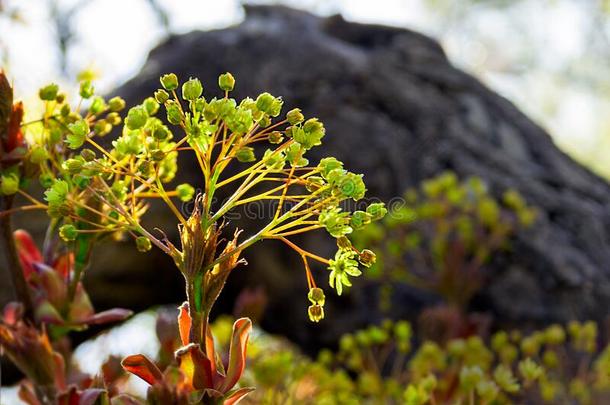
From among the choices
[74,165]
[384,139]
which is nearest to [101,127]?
[74,165]

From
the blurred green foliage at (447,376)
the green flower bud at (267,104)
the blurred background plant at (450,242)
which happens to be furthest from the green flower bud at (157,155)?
the blurred background plant at (450,242)

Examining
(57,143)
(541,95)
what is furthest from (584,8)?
(57,143)

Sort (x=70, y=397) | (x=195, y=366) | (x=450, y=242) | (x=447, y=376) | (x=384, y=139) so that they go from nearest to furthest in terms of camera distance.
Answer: (x=195, y=366), (x=70, y=397), (x=447, y=376), (x=450, y=242), (x=384, y=139)

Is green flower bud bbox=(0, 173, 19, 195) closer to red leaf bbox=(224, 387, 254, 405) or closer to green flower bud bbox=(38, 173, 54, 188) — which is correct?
green flower bud bbox=(38, 173, 54, 188)

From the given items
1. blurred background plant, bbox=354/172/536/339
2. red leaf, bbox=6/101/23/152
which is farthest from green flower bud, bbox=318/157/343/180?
blurred background plant, bbox=354/172/536/339

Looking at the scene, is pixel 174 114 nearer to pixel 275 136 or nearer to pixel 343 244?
pixel 275 136

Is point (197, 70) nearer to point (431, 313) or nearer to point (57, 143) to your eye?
point (431, 313)

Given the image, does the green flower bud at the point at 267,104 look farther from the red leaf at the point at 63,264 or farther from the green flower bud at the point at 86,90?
the red leaf at the point at 63,264
